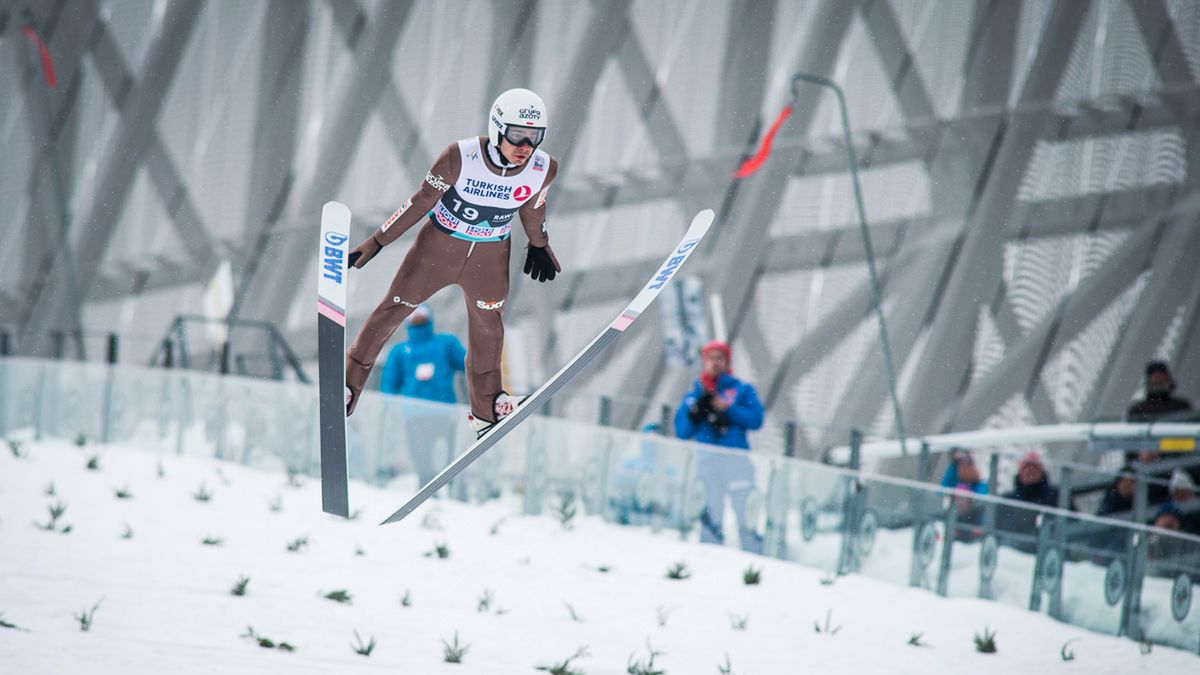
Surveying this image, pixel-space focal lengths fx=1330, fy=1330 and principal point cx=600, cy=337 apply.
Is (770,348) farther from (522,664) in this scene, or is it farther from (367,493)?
(522,664)

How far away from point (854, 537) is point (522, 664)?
331 centimetres

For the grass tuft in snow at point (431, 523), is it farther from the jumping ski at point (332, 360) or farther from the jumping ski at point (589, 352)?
the jumping ski at point (332, 360)

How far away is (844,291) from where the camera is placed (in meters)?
15.3

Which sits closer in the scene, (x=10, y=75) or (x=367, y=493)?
(x=367, y=493)

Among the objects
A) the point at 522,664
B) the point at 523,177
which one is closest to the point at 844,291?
the point at 522,664

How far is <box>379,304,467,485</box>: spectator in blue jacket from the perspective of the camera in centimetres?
983

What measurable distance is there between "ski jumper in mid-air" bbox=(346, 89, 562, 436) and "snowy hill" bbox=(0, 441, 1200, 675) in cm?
163

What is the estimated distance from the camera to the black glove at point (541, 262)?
15.2 feet

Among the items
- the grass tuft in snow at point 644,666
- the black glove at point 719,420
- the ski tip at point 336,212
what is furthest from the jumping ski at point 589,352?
the black glove at point 719,420

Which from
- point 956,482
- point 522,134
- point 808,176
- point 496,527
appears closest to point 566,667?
point 522,134

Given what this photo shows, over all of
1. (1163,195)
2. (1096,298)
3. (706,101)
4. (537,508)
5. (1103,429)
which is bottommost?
(537,508)

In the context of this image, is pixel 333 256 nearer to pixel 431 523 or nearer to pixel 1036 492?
pixel 431 523

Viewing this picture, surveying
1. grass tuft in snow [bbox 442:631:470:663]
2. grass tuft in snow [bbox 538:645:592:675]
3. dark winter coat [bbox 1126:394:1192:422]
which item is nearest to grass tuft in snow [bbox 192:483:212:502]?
grass tuft in snow [bbox 442:631:470:663]

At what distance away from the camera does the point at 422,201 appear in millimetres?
4375
